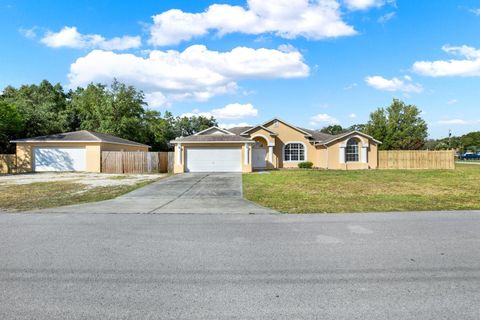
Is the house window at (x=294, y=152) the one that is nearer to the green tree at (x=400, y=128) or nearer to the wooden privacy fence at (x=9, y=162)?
the green tree at (x=400, y=128)

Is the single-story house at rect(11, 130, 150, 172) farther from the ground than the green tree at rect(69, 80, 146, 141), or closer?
closer

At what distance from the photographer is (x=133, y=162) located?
2520 cm

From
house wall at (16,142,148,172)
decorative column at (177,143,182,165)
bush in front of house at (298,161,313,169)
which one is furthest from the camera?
bush in front of house at (298,161,313,169)

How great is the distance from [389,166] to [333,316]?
31.8m

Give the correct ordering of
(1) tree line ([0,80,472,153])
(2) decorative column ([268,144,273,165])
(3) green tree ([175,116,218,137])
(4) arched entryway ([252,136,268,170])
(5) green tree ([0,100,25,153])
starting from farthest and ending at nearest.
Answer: (3) green tree ([175,116,218,137]), (1) tree line ([0,80,472,153]), (2) decorative column ([268,144,273,165]), (4) arched entryway ([252,136,268,170]), (5) green tree ([0,100,25,153])

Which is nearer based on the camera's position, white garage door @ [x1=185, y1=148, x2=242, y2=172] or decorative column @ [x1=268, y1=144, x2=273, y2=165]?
white garage door @ [x1=185, y1=148, x2=242, y2=172]

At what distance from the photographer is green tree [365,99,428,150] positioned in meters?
41.9

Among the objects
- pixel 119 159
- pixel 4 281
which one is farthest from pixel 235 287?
pixel 119 159

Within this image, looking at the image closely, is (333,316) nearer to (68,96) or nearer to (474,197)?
(474,197)

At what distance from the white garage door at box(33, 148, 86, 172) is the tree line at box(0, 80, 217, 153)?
4.26 metres

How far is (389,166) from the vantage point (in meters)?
31.8

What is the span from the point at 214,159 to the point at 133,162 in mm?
6227

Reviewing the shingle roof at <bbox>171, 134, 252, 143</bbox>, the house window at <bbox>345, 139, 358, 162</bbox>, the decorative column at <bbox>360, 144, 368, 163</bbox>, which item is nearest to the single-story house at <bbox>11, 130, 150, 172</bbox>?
the shingle roof at <bbox>171, 134, 252, 143</bbox>

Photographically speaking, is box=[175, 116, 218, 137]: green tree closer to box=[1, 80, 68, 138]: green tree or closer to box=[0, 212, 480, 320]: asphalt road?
box=[1, 80, 68, 138]: green tree
